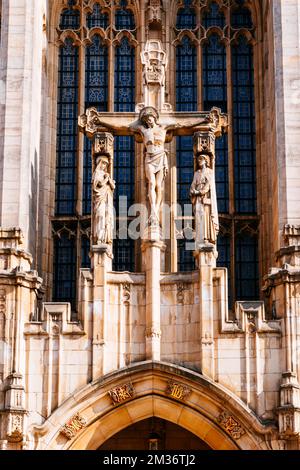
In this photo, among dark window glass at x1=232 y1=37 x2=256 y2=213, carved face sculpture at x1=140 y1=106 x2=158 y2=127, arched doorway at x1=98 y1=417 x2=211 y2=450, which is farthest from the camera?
dark window glass at x1=232 y1=37 x2=256 y2=213

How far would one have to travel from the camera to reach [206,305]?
25.8 m

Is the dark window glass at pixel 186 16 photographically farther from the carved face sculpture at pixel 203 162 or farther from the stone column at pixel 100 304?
the stone column at pixel 100 304

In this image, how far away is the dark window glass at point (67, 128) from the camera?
102ft

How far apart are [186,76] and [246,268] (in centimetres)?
548

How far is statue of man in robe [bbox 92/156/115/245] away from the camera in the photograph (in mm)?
26375

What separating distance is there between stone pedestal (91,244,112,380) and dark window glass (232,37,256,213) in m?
5.82

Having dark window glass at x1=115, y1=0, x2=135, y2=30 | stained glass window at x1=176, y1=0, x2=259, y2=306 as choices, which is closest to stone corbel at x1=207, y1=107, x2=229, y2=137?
stained glass window at x1=176, y1=0, x2=259, y2=306

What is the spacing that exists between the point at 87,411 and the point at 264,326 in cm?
412

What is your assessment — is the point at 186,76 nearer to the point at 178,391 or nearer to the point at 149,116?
the point at 149,116

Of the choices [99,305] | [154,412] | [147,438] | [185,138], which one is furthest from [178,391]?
[185,138]

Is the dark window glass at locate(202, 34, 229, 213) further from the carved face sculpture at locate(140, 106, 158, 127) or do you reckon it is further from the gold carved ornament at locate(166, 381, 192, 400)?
the gold carved ornament at locate(166, 381, 192, 400)

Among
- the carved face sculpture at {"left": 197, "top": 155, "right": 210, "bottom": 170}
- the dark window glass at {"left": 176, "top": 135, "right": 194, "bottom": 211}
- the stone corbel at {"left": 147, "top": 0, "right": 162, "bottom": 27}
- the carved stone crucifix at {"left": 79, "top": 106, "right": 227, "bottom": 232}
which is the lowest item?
the carved face sculpture at {"left": 197, "top": 155, "right": 210, "bottom": 170}

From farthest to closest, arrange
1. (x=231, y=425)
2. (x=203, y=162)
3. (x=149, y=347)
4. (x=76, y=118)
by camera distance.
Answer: (x=76, y=118), (x=203, y=162), (x=149, y=347), (x=231, y=425)
